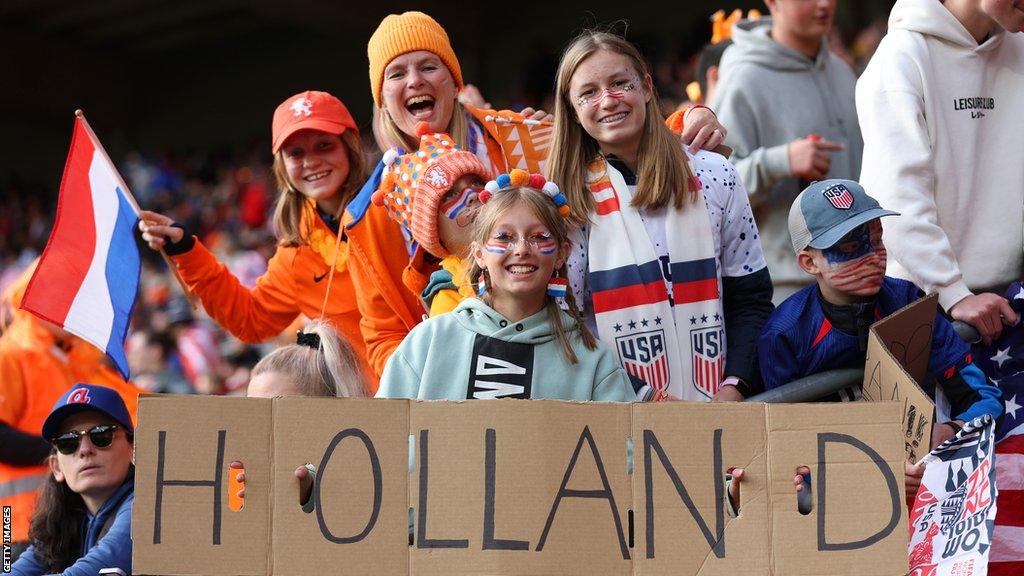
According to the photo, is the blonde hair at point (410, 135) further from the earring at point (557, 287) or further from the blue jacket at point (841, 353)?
the blue jacket at point (841, 353)

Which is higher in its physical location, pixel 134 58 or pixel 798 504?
pixel 134 58

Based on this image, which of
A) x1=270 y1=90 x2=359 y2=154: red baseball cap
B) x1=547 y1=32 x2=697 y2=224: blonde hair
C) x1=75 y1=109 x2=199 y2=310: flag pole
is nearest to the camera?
x1=547 y1=32 x2=697 y2=224: blonde hair

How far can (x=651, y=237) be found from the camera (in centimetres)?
361

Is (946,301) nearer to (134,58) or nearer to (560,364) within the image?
(560,364)

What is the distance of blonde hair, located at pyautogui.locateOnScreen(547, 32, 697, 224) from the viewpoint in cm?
363

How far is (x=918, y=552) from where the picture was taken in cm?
299

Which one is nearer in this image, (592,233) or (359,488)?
(359,488)

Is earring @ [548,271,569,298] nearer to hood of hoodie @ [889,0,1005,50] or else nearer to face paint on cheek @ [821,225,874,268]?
face paint on cheek @ [821,225,874,268]

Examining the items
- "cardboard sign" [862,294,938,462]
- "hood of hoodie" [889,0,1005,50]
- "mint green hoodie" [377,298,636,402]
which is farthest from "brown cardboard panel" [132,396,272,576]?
"hood of hoodie" [889,0,1005,50]

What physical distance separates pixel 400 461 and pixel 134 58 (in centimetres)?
2365

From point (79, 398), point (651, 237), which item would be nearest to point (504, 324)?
point (651, 237)

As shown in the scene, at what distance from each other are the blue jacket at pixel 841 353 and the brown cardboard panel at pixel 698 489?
0.69m

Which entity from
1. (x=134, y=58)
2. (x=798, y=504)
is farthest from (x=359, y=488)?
(x=134, y=58)

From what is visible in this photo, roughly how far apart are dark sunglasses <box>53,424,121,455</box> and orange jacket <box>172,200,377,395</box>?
34.1 inches
